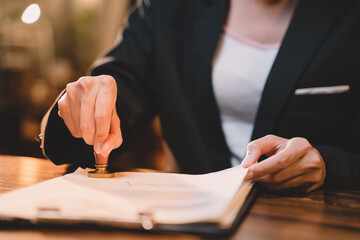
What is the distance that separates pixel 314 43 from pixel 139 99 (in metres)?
0.52

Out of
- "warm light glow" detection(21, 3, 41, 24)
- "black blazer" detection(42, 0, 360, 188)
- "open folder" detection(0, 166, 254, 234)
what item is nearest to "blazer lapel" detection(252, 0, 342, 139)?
"black blazer" detection(42, 0, 360, 188)

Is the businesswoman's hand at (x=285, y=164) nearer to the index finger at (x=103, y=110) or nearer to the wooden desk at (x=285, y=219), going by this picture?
the wooden desk at (x=285, y=219)

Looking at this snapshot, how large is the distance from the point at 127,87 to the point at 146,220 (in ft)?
2.30

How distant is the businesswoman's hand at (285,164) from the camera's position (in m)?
0.61

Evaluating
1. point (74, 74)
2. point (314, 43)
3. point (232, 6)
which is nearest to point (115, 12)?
point (74, 74)

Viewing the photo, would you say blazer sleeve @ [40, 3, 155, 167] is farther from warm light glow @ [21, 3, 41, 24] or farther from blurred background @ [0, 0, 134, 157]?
blurred background @ [0, 0, 134, 157]

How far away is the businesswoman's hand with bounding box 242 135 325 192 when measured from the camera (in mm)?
605

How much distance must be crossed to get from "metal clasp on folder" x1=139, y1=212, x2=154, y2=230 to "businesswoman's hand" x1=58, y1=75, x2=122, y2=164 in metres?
0.24

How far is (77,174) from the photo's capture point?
65 cm

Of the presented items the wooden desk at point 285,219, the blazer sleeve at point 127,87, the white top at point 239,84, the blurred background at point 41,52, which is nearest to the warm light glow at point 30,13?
the blazer sleeve at point 127,87

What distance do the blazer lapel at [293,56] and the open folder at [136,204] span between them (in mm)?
412

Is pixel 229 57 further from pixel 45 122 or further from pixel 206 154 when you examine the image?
pixel 45 122

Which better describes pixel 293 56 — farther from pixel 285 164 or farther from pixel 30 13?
pixel 30 13

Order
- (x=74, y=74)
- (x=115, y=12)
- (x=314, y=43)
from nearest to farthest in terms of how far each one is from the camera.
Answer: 1. (x=314, y=43)
2. (x=115, y=12)
3. (x=74, y=74)
